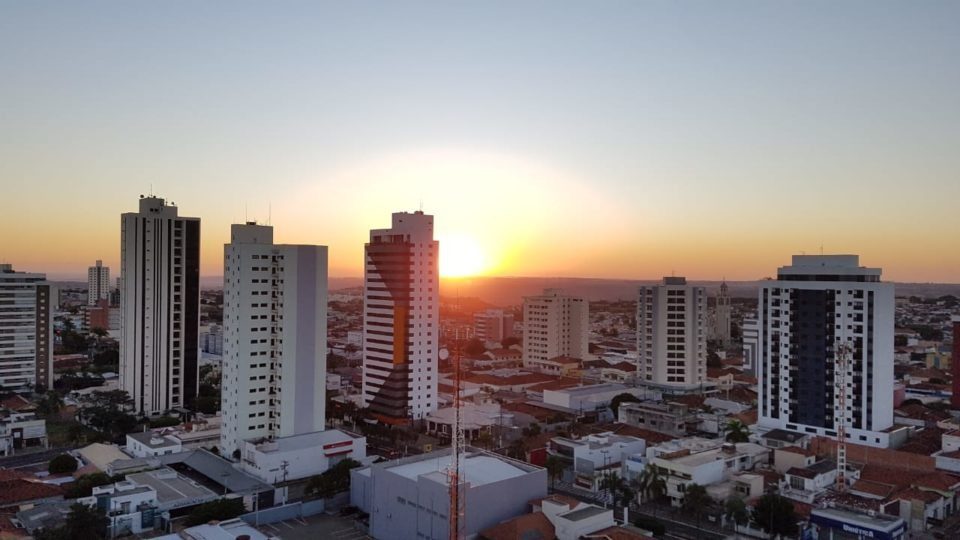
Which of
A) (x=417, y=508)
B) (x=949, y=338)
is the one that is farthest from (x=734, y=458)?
(x=949, y=338)

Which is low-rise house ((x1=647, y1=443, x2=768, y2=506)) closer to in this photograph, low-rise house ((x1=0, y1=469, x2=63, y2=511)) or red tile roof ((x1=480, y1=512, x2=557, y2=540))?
red tile roof ((x1=480, y1=512, x2=557, y2=540))

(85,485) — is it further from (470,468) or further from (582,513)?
(582,513)

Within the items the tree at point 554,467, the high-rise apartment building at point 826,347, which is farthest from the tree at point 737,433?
the tree at point 554,467

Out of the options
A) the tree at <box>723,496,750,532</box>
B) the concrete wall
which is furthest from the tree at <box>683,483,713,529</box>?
the concrete wall

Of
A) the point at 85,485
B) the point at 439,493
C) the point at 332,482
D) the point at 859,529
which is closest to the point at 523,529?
the point at 439,493

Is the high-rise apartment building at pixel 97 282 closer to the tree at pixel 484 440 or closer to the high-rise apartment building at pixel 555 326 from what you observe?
the high-rise apartment building at pixel 555 326
